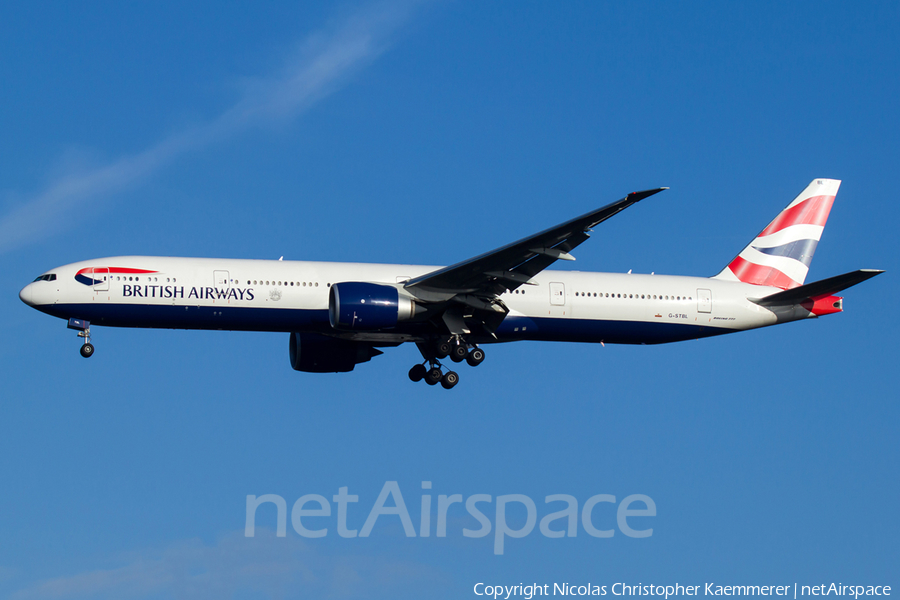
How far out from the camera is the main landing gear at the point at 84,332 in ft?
104

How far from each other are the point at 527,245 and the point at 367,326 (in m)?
5.35

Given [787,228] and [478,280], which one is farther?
[787,228]

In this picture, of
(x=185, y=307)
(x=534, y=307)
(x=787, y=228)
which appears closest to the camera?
(x=185, y=307)

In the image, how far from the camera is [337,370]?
36.7 meters

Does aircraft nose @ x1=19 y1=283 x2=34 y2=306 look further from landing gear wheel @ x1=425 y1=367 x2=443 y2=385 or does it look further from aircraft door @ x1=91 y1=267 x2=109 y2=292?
landing gear wheel @ x1=425 y1=367 x2=443 y2=385

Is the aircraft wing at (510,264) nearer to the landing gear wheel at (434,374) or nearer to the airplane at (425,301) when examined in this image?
the airplane at (425,301)

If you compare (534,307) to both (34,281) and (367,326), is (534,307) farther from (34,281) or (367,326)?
(34,281)

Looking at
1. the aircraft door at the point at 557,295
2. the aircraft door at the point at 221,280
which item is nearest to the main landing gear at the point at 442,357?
the aircraft door at the point at 557,295

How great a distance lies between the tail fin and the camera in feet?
125

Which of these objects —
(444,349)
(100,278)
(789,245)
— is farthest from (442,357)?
(789,245)

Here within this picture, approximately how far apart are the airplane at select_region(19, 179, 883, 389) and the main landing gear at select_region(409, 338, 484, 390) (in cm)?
4

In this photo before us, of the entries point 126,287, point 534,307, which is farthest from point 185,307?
point 534,307

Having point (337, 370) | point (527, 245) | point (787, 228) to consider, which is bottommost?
point (337, 370)

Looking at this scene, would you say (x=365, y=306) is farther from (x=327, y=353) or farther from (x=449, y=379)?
(x=327, y=353)
